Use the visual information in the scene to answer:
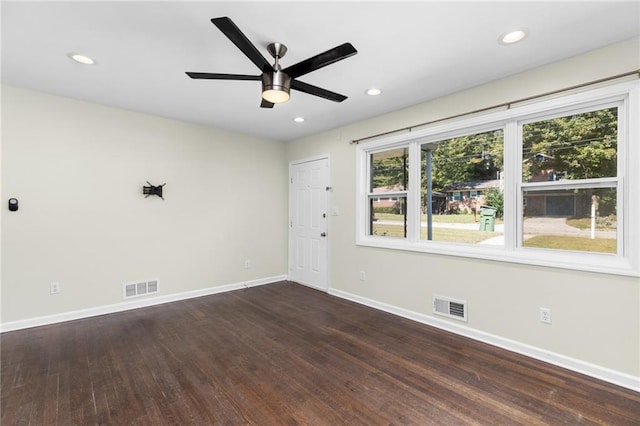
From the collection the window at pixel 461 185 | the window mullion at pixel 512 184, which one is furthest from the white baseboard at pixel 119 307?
the window mullion at pixel 512 184

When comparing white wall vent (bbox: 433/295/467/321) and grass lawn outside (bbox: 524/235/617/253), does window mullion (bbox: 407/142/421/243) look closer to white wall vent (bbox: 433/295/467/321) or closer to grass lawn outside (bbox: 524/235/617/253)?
white wall vent (bbox: 433/295/467/321)

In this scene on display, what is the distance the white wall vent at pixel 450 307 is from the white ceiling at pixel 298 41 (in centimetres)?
228

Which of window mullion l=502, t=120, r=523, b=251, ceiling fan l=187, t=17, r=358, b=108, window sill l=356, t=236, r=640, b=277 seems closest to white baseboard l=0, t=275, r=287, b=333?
window sill l=356, t=236, r=640, b=277

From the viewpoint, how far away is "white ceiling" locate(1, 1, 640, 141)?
1.88m

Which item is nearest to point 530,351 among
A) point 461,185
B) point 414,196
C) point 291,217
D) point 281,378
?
point 461,185

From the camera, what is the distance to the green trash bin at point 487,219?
3.06 meters

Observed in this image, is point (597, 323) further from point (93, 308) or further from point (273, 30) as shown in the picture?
point (93, 308)

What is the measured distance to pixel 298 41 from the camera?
221 centimetres

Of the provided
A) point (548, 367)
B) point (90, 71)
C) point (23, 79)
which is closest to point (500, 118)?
A: point (548, 367)

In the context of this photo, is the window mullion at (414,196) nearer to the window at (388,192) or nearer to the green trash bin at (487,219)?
the window at (388,192)

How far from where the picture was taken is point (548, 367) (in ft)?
8.02

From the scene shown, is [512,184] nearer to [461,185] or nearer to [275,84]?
[461,185]

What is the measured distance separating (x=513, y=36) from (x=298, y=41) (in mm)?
1596

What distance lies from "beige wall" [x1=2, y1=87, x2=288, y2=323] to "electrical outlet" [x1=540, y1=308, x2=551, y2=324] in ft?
13.0
